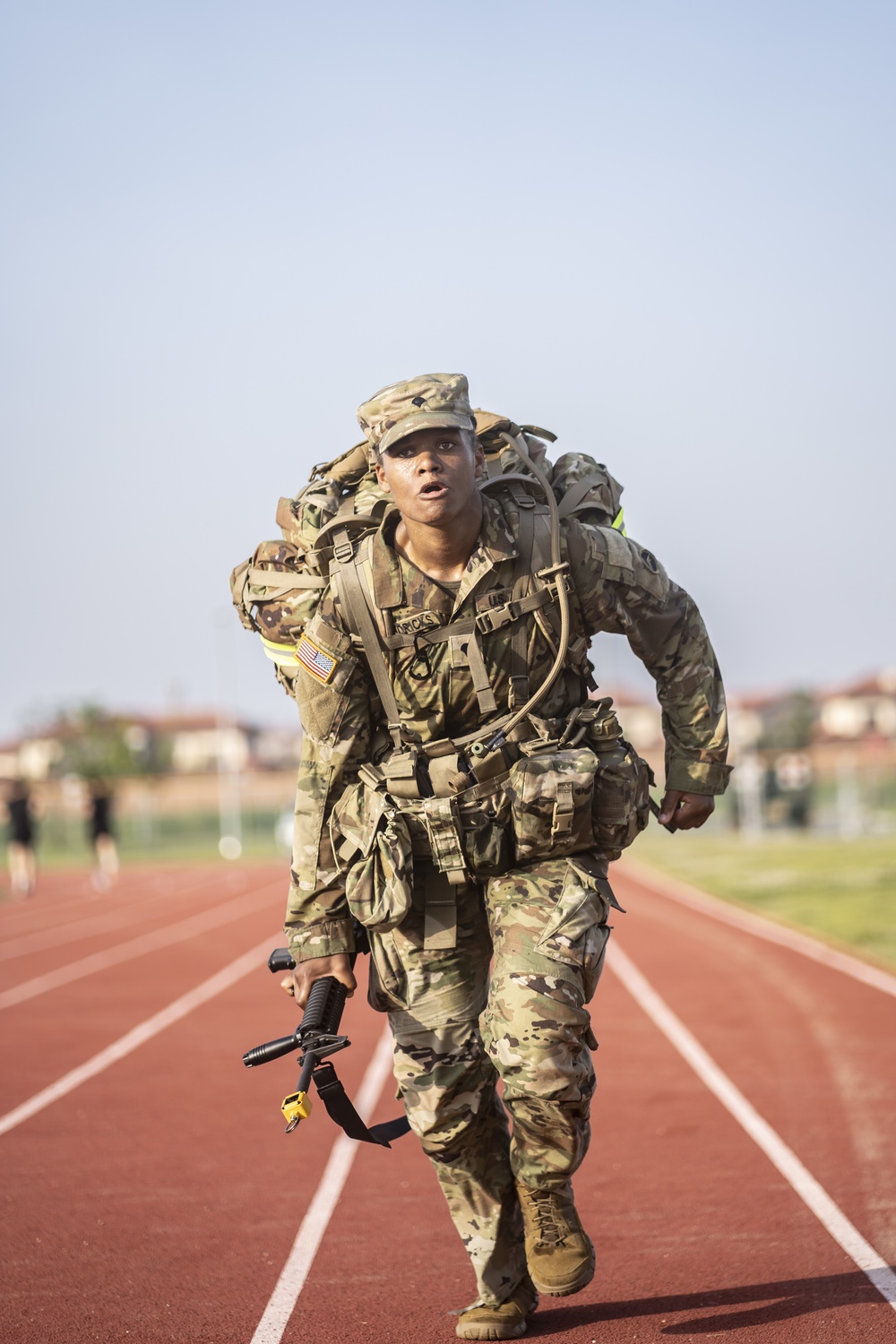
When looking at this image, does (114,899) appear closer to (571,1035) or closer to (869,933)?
(869,933)

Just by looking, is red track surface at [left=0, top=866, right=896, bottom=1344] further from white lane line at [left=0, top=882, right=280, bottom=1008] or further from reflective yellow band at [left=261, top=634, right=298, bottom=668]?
reflective yellow band at [left=261, top=634, right=298, bottom=668]

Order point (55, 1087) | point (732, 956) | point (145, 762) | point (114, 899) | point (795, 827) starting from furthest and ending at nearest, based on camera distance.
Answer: point (145, 762), point (795, 827), point (114, 899), point (732, 956), point (55, 1087)

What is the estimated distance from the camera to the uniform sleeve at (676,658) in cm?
430

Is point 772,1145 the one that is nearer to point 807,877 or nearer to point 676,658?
point 676,658

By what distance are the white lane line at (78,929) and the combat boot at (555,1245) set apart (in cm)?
1471

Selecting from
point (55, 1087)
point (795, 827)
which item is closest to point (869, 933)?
point (55, 1087)

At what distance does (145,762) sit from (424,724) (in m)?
87.7

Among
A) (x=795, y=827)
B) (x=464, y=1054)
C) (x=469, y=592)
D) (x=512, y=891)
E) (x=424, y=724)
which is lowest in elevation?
(x=795, y=827)

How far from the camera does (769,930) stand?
1788cm

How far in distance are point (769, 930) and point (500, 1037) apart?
1444 cm

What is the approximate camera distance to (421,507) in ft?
13.5

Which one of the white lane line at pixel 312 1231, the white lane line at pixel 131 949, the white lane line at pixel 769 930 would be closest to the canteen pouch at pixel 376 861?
the white lane line at pixel 312 1231

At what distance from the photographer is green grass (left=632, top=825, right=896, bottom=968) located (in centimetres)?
1707

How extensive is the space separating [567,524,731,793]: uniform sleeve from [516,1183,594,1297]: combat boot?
1.15 metres
